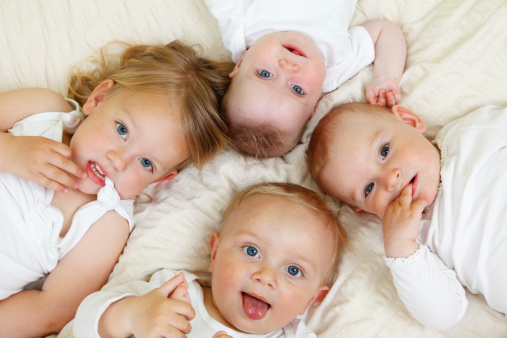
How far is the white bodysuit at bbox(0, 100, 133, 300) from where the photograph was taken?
1.36 m

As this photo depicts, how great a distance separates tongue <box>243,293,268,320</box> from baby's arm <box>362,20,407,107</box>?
2.49ft

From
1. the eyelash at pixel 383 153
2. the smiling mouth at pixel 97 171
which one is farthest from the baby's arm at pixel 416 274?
the smiling mouth at pixel 97 171

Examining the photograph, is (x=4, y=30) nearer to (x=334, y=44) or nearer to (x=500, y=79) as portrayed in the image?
(x=334, y=44)

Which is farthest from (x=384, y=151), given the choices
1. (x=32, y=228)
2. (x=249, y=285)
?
(x=32, y=228)

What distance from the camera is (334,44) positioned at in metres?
1.61

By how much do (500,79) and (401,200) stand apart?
589 mm

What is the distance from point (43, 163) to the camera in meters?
1.31

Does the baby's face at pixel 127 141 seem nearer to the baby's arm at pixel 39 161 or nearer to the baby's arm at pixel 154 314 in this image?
the baby's arm at pixel 39 161

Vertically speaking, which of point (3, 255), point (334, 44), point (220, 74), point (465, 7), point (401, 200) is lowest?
point (3, 255)

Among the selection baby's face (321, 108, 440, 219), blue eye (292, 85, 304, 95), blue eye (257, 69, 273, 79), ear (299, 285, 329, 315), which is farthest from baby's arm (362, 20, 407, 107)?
ear (299, 285, 329, 315)

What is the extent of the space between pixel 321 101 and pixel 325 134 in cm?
22

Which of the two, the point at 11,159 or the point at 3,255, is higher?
the point at 11,159

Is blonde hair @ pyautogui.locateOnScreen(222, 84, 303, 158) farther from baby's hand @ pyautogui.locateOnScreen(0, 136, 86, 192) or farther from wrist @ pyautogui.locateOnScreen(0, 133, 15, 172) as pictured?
wrist @ pyautogui.locateOnScreen(0, 133, 15, 172)

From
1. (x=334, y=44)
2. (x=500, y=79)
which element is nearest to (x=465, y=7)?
(x=500, y=79)
